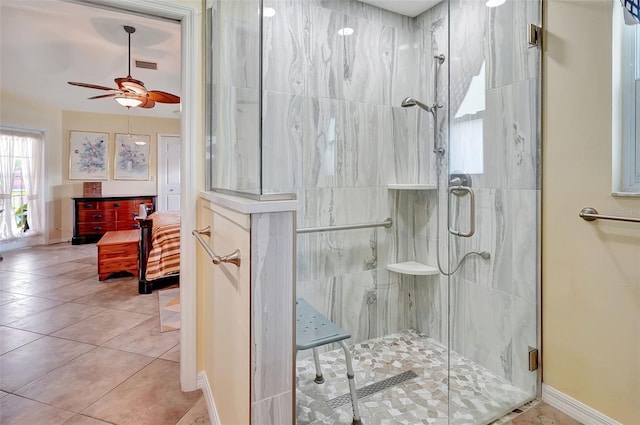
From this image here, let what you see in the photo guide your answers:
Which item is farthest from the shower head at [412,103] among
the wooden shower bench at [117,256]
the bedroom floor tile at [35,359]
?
the wooden shower bench at [117,256]

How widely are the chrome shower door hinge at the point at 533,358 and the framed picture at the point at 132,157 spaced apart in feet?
22.8

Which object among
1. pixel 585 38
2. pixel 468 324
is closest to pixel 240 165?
pixel 468 324

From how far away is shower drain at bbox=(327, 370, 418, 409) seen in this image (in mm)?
1688

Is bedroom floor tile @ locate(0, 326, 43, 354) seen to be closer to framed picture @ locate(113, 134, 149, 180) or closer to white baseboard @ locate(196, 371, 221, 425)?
white baseboard @ locate(196, 371, 221, 425)

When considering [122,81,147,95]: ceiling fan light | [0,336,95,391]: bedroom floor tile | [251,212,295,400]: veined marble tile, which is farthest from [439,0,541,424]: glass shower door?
[122,81,147,95]: ceiling fan light

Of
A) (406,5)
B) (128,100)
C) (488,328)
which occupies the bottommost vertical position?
(488,328)

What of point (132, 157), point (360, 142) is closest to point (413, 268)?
point (360, 142)

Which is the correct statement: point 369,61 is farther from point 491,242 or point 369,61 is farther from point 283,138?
point 491,242

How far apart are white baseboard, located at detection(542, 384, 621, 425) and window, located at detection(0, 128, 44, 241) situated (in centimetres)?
713

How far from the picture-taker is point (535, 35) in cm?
165

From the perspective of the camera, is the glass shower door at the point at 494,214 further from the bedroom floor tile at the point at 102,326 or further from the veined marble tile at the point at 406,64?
the bedroom floor tile at the point at 102,326

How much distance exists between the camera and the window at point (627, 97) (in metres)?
1.37

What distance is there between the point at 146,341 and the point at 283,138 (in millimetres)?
1799

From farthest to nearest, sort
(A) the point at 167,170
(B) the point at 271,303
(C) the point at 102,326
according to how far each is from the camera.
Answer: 1. (A) the point at 167,170
2. (C) the point at 102,326
3. (B) the point at 271,303
